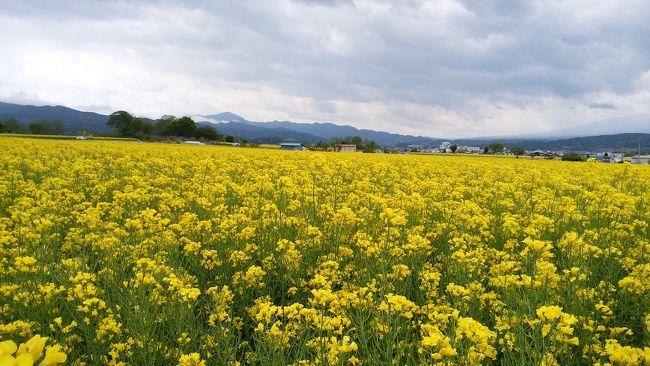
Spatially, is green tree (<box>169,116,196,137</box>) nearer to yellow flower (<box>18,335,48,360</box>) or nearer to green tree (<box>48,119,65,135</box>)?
green tree (<box>48,119,65,135</box>)

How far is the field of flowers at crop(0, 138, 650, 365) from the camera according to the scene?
3.08 metres

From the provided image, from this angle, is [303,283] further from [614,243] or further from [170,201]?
[614,243]

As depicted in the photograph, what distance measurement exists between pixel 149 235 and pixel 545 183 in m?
13.4

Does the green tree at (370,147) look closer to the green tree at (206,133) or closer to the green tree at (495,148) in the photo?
the green tree at (495,148)

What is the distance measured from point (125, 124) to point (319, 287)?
11136cm

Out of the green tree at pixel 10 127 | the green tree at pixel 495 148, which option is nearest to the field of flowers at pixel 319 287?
the green tree at pixel 10 127

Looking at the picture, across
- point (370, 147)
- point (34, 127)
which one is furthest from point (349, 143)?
point (34, 127)

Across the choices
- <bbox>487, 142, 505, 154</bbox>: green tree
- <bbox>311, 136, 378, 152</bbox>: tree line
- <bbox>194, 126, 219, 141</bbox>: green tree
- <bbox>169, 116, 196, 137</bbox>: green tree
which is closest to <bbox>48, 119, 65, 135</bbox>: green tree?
<bbox>169, 116, 196, 137</bbox>: green tree

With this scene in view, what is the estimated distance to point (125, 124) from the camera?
336 feet

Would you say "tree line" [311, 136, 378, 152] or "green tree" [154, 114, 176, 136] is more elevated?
"green tree" [154, 114, 176, 136]

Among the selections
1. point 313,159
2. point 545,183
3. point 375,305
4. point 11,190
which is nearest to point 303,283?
point 375,305

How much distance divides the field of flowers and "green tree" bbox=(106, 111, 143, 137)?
333ft

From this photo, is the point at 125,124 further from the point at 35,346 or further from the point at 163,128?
the point at 35,346

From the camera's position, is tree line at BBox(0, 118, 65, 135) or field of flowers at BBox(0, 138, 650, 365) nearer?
field of flowers at BBox(0, 138, 650, 365)
